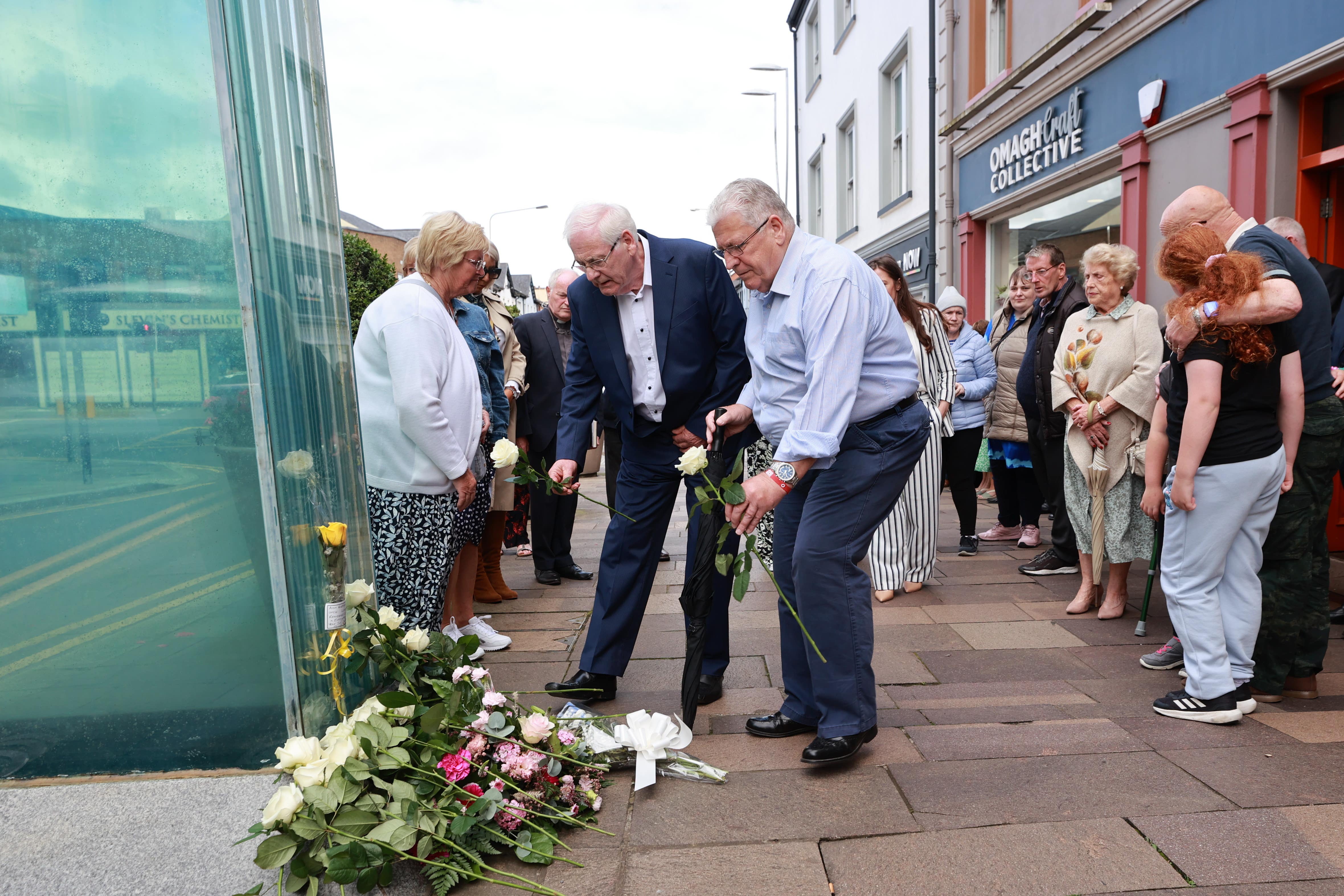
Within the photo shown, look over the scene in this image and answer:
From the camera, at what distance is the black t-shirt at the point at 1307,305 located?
3092 millimetres

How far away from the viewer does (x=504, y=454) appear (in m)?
3.23

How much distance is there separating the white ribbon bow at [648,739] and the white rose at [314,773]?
35.0 inches

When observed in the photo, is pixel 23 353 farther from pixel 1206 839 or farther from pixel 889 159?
pixel 889 159

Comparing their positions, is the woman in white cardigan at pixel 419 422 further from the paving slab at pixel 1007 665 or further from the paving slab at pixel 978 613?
the paving slab at pixel 978 613

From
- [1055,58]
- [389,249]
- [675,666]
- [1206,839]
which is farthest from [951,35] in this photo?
[389,249]

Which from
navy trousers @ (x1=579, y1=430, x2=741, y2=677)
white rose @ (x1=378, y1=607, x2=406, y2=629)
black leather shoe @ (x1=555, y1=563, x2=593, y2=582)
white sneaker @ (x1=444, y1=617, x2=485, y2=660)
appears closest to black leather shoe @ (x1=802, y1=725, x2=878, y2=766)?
navy trousers @ (x1=579, y1=430, x2=741, y2=677)

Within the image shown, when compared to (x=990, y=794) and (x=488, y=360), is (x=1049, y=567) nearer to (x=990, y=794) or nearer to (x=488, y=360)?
(x=990, y=794)

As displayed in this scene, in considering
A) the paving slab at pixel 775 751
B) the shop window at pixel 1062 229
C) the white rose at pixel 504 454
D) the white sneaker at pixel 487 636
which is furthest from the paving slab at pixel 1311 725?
the shop window at pixel 1062 229

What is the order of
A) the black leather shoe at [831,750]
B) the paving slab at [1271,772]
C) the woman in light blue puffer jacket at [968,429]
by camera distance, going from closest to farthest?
the paving slab at [1271,772] < the black leather shoe at [831,750] < the woman in light blue puffer jacket at [968,429]

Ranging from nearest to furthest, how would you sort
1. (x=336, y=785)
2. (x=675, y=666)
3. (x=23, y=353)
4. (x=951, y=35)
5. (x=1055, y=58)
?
(x=336, y=785) < (x=23, y=353) < (x=675, y=666) < (x=1055, y=58) < (x=951, y=35)

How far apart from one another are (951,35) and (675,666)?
1075 cm

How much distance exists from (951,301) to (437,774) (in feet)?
18.6

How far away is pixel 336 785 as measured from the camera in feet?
7.18

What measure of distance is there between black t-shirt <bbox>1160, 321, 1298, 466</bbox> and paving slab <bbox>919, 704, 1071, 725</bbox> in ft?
3.39
